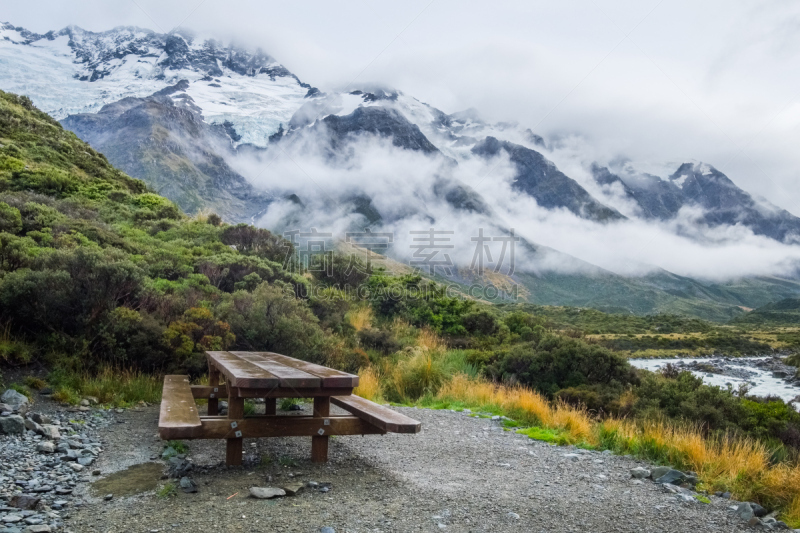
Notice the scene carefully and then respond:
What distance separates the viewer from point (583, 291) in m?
143

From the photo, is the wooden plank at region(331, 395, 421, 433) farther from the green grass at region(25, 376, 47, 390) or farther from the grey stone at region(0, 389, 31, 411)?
the green grass at region(25, 376, 47, 390)

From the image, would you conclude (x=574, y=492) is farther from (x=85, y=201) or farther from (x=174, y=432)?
(x=85, y=201)

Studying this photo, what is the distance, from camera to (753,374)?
27.6 m

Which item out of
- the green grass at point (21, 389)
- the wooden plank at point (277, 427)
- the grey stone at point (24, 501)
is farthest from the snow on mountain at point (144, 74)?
the grey stone at point (24, 501)

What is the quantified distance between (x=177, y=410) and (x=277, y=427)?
810mm

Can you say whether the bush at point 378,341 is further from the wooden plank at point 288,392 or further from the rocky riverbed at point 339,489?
the wooden plank at point 288,392

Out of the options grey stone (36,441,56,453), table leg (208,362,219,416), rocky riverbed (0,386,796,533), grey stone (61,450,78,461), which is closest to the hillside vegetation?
rocky riverbed (0,386,796,533)

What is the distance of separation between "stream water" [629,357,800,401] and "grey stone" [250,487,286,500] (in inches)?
718

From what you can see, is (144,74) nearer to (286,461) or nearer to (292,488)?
(286,461)

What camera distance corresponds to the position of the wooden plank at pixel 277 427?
3711 mm

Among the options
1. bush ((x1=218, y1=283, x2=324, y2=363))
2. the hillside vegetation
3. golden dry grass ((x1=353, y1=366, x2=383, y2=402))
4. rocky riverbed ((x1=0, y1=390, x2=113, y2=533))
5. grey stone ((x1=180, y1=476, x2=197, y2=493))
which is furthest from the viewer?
bush ((x1=218, y1=283, x2=324, y2=363))

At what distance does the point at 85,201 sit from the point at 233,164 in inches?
4280

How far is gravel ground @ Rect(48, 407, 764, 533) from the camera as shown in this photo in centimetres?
306

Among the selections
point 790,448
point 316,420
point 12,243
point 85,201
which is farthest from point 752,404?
point 85,201
